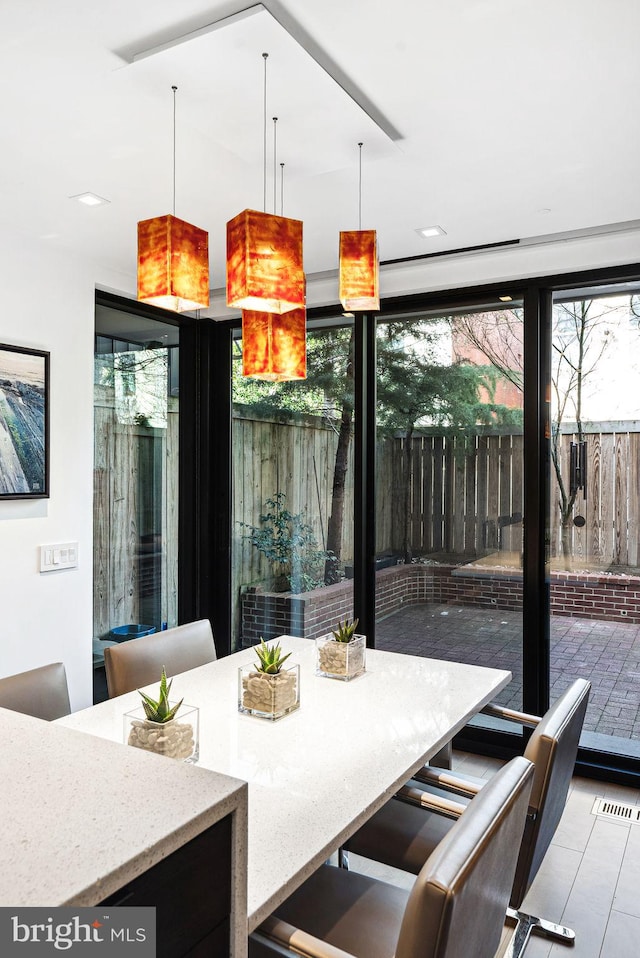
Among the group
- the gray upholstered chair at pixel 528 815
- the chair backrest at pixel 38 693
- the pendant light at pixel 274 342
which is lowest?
the gray upholstered chair at pixel 528 815

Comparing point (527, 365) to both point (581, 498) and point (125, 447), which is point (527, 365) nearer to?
point (581, 498)

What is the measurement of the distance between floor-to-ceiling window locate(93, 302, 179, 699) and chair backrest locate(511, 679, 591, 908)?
2549 millimetres

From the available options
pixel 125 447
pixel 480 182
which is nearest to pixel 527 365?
pixel 480 182

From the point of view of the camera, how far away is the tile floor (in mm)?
2188

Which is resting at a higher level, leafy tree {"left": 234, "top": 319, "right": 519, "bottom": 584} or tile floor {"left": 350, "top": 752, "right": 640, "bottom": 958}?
leafy tree {"left": 234, "top": 319, "right": 519, "bottom": 584}

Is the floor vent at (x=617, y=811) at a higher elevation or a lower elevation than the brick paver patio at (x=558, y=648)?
lower

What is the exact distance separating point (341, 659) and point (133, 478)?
6.71 feet

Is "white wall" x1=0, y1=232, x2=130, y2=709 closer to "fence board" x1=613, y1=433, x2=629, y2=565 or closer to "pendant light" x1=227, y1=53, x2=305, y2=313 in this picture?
"pendant light" x1=227, y1=53, x2=305, y2=313

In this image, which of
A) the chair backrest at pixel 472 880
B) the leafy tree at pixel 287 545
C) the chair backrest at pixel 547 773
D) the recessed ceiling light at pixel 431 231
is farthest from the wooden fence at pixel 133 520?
the chair backrest at pixel 472 880

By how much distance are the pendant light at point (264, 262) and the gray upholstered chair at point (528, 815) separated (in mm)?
1237

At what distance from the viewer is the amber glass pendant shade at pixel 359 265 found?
199 centimetres

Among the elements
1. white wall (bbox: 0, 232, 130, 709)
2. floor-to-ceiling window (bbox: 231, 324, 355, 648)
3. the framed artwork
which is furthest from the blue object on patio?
the framed artwork

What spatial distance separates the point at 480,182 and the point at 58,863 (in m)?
2.55

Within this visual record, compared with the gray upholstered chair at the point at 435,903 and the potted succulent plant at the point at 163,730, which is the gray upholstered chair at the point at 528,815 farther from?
the potted succulent plant at the point at 163,730
